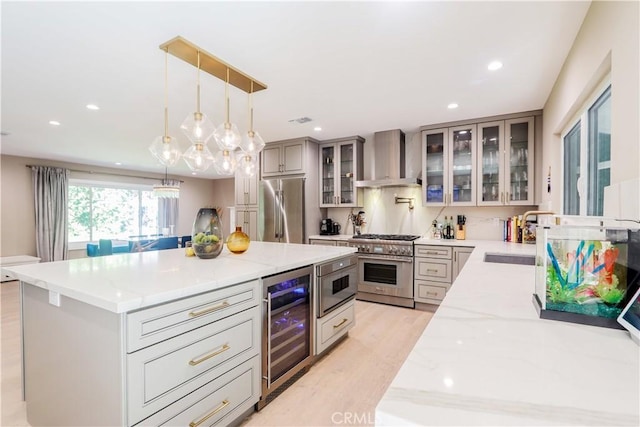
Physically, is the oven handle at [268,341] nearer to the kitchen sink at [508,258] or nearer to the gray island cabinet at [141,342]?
the gray island cabinet at [141,342]

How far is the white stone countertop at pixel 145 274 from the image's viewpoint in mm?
1227

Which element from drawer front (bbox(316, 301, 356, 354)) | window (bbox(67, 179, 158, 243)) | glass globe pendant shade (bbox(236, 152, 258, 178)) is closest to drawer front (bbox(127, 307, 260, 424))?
drawer front (bbox(316, 301, 356, 354))

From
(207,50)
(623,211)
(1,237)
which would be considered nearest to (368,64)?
(207,50)

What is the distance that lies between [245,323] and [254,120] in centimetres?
267

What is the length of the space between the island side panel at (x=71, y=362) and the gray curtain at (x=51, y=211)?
220 inches

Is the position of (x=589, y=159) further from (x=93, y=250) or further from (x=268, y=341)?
(x=93, y=250)

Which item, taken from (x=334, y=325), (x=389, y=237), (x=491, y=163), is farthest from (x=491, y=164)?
(x=334, y=325)

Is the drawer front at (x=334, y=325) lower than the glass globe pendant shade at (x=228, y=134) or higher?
lower

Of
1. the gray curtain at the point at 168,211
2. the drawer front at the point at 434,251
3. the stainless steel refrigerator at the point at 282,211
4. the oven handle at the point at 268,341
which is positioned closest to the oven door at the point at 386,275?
the drawer front at the point at 434,251

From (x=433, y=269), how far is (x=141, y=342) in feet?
10.7

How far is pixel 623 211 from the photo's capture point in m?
1.17

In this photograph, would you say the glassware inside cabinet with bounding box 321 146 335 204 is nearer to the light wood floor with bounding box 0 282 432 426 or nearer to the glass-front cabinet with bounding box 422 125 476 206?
the glass-front cabinet with bounding box 422 125 476 206

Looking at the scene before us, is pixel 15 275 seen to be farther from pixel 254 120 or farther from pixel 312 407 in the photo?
pixel 254 120
